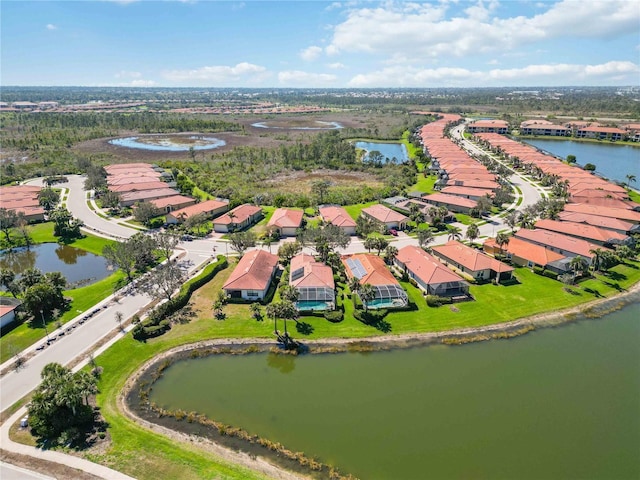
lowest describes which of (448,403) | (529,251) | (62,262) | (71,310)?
(448,403)

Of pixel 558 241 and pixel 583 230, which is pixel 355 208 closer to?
pixel 558 241

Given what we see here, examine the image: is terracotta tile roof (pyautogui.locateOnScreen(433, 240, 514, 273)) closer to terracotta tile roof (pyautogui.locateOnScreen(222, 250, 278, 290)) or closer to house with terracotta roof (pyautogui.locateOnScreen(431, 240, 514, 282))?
house with terracotta roof (pyautogui.locateOnScreen(431, 240, 514, 282))

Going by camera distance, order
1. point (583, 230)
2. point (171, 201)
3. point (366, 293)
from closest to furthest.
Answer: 1. point (366, 293)
2. point (583, 230)
3. point (171, 201)

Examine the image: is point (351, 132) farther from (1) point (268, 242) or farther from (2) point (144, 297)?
(2) point (144, 297)

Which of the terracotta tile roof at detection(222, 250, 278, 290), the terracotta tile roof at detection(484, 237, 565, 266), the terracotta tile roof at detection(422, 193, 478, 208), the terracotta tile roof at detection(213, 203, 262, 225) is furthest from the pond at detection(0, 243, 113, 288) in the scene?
the terracotta tile roof at detection(422, 193, 478, 208)

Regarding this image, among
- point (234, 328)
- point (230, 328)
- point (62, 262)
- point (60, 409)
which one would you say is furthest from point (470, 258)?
point (62, 262)

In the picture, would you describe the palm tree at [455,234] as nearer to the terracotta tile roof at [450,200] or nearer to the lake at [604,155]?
the terracotta tile roof at [450,200]
